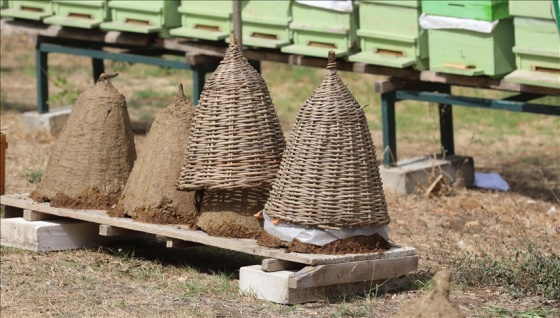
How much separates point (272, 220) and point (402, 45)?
132 inches

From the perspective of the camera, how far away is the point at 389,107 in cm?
977

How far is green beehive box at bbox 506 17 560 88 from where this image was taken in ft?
27.3

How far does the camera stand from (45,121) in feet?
39.3

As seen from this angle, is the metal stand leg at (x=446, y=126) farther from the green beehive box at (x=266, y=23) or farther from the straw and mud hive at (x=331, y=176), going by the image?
the straw and mud hive at (x=331, y=176)

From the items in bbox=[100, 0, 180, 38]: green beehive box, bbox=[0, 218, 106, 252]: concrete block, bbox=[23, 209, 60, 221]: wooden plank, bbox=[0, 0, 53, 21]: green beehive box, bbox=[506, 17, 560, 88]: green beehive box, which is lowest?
bbox=[0, 218, 106, 252]: concrete block

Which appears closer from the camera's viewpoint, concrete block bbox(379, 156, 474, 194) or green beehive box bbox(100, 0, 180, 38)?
concrete block bbox(379, 156, 474, 194)

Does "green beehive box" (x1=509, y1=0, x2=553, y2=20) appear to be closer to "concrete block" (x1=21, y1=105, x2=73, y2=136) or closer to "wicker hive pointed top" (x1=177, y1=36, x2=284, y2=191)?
"wicker hive pointed top" (x1=177, y1=36, x2=284, y2=191)

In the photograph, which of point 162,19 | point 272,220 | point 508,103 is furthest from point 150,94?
point 272,220

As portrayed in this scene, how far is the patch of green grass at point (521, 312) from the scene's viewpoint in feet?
19.5

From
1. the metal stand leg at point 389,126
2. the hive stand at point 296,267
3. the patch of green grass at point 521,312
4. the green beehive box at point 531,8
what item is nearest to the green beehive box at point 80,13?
the metal stand leg at point 389,126

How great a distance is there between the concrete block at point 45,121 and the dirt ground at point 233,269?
4.12ft

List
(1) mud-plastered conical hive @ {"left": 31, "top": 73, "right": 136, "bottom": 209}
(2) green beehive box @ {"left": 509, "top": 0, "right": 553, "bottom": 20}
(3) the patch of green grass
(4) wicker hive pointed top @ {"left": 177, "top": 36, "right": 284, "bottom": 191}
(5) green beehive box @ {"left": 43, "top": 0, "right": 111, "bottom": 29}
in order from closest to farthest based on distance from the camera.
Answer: (3) the patch of green grass
(4) wicker hive pointed top @ {"left": 177, "top": 36, "right": 284, "bottom": 191}
(1) mud-plastered conical hive @ {"left": 31, "top": 73, "right": 136, "bottom": 209}
(2) green beehive box @ {"left": 509, "top": 0, "right": 553, "bottom": 20}
(5) green beehive box @ {"left": 43, "top": 0, "right": 111, "bottom": 29}

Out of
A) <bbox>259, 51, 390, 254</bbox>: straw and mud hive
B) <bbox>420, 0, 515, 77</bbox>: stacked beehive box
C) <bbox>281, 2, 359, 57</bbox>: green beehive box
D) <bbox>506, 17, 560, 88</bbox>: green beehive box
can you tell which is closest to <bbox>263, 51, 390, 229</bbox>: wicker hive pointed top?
<bbox>259, 51, 390, 254</bbox>: straw and mud hive

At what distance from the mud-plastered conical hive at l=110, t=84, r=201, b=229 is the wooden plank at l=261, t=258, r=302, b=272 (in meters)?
0.84
